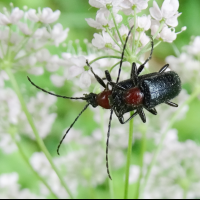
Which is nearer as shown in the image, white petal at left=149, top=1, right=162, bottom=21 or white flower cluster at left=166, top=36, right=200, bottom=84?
white petal at left=149, top=1, right=162, bottom=21

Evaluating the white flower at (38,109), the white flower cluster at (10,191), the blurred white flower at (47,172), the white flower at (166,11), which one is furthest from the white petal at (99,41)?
the white flower cluster at (10,191)

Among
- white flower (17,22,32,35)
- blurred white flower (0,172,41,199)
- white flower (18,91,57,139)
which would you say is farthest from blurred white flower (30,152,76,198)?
white flower (17,22,32,35)

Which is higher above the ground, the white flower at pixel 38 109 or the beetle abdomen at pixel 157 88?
the white flower at pixel 38 109

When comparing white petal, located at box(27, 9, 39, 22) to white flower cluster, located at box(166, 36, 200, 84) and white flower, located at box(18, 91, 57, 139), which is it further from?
white flower cluster, located at box(166, 36, 200, 84)

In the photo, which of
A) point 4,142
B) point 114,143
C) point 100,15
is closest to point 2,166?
point 4,142

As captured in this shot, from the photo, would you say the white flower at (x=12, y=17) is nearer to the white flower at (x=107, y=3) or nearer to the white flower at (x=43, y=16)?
the white flower at (x=43, y=16)

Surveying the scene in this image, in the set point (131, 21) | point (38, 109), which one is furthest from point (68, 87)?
point (131, 21)
